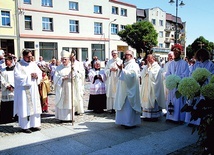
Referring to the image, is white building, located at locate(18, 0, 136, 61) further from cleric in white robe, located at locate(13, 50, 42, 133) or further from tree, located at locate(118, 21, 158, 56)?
cleric in white robe, located at locate(13, 50, 42, 133)

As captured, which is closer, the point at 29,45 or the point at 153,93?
the point at 153,93

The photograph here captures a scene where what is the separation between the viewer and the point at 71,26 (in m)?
32.4

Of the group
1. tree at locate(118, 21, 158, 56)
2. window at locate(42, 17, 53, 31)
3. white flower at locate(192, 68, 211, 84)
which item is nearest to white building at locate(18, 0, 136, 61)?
window at locate(42, 17, 53, 31)

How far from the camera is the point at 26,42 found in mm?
27797

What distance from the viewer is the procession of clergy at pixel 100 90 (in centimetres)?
571

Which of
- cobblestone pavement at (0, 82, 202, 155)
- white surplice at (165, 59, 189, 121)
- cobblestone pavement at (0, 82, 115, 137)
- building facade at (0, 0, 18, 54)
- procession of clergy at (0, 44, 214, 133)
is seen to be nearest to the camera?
cobblestone pavement at (0, 82, 202, 155)

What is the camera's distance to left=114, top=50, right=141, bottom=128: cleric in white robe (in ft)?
19.6

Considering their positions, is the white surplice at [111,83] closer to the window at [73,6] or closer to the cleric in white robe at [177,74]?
the cleric in white robe at [177,74]

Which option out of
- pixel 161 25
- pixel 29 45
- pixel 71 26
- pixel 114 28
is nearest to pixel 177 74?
pixel 29 45

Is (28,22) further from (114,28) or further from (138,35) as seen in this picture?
(138,35)

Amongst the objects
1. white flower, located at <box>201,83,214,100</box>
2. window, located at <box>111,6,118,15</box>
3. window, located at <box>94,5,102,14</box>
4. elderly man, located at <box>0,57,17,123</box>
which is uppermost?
window, located at <box>111,6,118,15</box>

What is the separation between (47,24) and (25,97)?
85.9 ft

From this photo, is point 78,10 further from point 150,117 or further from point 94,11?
point 150,117

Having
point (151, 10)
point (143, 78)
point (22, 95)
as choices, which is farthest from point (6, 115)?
point (151, 10)
